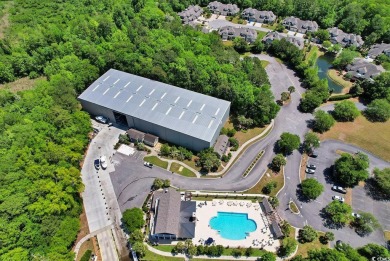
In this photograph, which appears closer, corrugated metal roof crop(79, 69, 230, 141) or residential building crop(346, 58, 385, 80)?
Answer: corrugated metal roof crop(79, 69, 230, 141)

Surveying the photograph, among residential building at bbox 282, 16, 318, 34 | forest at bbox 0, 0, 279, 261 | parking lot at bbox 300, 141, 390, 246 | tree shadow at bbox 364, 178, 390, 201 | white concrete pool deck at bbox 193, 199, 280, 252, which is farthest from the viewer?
residential building at bbox 282, 16, 318, 34

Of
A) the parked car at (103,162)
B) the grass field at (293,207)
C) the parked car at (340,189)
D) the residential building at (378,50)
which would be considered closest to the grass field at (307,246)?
the grass field at (293,207)

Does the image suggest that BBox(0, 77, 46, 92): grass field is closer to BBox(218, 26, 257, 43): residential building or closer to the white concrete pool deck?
BBox(218, 26, 257, 43): residential building

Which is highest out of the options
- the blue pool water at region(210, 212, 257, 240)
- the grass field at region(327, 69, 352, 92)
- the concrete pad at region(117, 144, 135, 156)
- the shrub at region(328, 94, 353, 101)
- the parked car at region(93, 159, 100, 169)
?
the grass field at region(327, 69, 352, 92)

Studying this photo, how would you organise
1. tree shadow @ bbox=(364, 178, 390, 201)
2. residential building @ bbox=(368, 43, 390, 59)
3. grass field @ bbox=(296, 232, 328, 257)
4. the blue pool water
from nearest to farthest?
grass field @ bbox=(296, 232, 328, 257), the blue pool water, tree shadow @ bbox=(364, 178, 390, 201), residential building @ bbox=(368, 43, 390, 59)

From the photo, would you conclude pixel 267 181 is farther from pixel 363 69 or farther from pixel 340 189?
pixel 363 69

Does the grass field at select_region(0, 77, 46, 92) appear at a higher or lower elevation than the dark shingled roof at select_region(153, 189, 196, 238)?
lower

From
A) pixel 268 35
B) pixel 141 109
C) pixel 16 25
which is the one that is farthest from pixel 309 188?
pixel 16 25

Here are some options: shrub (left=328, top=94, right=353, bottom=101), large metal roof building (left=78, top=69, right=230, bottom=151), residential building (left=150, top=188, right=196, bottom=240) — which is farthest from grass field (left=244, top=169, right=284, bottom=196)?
shrub (left=328, top=94, right=353, bottom=101)
